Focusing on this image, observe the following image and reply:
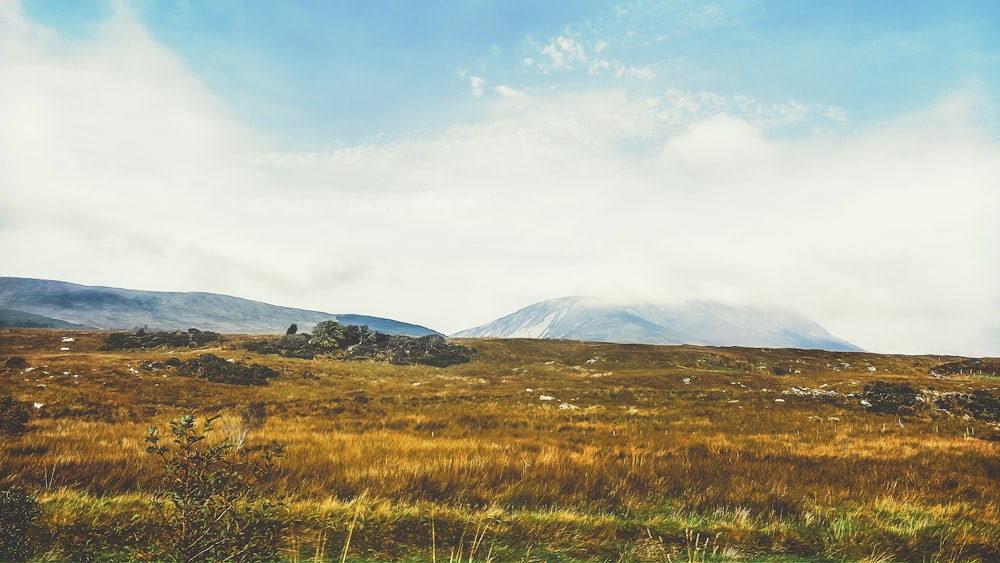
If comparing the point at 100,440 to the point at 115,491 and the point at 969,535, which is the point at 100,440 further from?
the point at 969,535

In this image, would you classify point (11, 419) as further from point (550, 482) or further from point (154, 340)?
point (154, 340)

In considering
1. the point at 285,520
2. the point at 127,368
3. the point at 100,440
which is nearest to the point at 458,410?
the point at 100,440

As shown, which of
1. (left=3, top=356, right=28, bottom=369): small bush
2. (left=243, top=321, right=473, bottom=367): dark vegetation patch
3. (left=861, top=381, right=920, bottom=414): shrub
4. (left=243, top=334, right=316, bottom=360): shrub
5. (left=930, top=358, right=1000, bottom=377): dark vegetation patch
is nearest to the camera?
(left=861, top=381, right=920, bottom=414): shrub

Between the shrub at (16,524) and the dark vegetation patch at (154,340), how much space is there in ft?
164

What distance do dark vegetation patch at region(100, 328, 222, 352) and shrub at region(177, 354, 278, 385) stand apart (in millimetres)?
17787

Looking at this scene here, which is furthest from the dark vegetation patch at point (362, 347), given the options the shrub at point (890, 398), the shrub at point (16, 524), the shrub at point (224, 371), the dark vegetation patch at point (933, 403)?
the shrub at point (16, 524)

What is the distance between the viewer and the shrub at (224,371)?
27.9 metres

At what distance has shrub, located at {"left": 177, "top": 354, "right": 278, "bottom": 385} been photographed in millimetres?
27911

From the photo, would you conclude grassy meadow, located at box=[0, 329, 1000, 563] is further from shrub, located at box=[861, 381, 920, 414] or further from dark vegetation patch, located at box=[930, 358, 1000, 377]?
dark vegetation patch, located at box=[930, 358, 1000, 377]

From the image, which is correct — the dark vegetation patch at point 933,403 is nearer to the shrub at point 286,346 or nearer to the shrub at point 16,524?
the shrub at point 16,524

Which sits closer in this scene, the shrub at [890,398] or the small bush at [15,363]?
the shrub at [890,398]

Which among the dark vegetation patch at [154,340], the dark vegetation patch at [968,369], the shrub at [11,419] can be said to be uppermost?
the dark vegetation patch at [968,369]

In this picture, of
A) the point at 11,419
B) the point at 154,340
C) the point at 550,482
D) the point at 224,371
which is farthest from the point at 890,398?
the point at 154,340

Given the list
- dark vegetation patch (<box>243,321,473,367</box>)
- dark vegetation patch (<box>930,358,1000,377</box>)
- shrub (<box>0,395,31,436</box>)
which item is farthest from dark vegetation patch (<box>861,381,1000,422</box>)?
dark vegetation patch (<box>243,321,473,367</box>)
